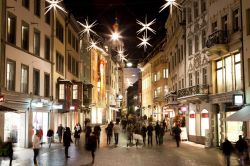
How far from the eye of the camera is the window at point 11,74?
2975 centimetres

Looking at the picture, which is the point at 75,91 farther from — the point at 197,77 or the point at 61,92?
the point at 197,77

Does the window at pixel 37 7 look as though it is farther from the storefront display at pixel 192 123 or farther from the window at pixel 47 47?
the storefront display at pixel 192 123

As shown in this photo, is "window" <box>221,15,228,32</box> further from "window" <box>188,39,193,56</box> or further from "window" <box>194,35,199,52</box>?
"window" <box>188,39,193,56</box>

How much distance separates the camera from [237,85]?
96.9 feet

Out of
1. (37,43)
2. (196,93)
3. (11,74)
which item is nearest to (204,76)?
(196,93)

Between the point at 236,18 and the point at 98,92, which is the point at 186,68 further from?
the point at 98,92

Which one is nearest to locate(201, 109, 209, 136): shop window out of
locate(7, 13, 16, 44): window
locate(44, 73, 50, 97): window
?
locate(44, 73, 50, 97): window

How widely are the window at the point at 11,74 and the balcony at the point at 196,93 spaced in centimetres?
1501

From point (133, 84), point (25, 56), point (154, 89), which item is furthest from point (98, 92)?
point (133, 84)

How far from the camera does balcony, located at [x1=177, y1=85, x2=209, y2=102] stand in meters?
35.0

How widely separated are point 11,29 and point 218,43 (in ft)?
49.1

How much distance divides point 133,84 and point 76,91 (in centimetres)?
11214

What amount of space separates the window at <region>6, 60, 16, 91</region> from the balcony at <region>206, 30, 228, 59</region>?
47.9 ft

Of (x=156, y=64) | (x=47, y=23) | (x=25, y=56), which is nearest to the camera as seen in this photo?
(x=25, y=56)
